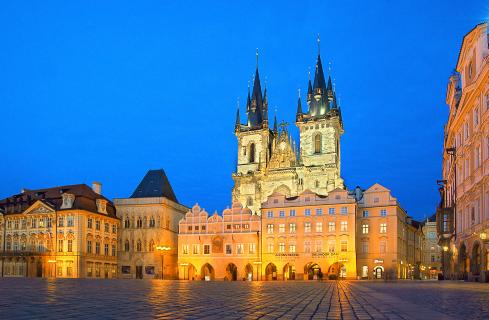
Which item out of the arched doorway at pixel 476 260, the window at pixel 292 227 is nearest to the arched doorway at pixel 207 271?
the window at pixel 292 227

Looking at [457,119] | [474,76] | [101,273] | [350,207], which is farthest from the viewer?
[101,273]

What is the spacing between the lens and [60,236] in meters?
75.8

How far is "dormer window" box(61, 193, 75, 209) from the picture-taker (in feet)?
251

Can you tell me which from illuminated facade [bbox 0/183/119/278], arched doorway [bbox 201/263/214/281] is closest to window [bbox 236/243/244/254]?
arched doorway [bbox 201/263/214/281]

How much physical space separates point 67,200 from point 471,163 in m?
57.4

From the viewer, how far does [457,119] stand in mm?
41375

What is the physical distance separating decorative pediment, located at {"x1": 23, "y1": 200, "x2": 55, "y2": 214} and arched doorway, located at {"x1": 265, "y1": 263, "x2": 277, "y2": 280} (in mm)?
31667

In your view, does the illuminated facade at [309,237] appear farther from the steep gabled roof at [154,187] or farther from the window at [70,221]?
the window at [70,221]

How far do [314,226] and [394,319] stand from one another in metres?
64.2

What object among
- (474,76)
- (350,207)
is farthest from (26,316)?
(350,207)

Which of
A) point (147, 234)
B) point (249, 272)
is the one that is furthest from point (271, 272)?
point (147, 234)

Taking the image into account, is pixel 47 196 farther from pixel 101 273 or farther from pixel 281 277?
pixel 281 277

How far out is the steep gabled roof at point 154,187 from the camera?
280ft

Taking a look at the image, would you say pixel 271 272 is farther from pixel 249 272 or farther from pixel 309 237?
pixel 309 237
